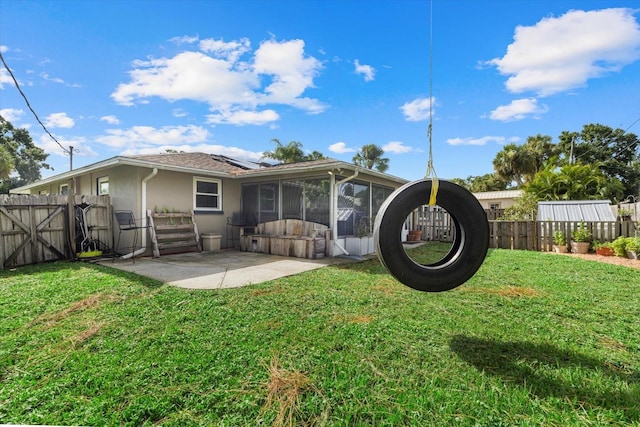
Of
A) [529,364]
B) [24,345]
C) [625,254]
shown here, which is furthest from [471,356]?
[625,254]

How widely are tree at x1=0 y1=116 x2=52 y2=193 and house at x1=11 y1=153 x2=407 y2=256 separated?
22687 millimetres

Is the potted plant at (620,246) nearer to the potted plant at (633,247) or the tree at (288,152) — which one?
the potted plant at (633,247)

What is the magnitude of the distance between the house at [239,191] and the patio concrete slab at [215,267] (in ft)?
4.15

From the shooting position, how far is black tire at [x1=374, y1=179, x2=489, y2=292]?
8.01 ft

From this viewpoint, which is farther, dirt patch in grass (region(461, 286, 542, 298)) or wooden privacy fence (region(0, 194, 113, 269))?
wooden privacy fence (region(0, 194, 113, 269))

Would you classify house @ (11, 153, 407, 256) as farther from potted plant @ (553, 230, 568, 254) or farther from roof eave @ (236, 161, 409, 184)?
potted plant @ (553, 230, 568, 254)

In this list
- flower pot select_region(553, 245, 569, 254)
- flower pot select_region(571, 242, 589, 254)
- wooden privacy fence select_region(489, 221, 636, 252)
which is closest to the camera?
wooden privacy fence select_region(489, 221, 636, 252)

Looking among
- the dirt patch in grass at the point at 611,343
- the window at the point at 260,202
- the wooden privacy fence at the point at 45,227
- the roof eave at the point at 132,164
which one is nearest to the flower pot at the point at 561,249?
the dirt patch in grass at the point at 611,343

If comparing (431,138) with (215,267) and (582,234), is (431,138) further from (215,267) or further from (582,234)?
(582,234)

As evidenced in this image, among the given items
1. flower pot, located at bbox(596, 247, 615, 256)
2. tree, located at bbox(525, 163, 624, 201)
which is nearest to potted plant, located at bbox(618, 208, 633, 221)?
flower pot, located at bbox(596, 247, 615, 256)

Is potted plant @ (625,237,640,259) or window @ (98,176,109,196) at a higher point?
window @ (98,176,109,196)

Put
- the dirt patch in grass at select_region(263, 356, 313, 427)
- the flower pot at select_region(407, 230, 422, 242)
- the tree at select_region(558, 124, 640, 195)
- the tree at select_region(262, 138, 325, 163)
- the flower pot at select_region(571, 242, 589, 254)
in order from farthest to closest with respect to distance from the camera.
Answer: the tree at select_region(558, 124, 640, 195), the tree at select_region(262, 138, 325, 163), the flower pot at select_region(407, 230, 422, 242), the flower pot at select_region(571, 242, 589, 254), the dirt patch in grass at select_region(263, 356, 313, 427)

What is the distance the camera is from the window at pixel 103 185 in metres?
8.97

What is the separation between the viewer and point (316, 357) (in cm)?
238
